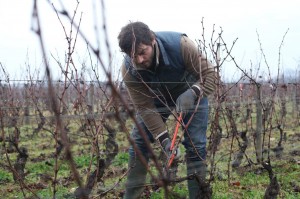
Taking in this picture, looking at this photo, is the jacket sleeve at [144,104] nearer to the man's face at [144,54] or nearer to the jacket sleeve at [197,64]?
the man's face at [144,54]

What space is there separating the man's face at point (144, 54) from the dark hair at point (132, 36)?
0.13 feet

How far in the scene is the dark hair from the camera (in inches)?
102

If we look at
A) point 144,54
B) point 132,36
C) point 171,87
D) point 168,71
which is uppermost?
point 132,36

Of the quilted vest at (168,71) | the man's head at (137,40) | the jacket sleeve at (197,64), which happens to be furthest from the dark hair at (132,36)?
the jacket sleeve at (197,64)

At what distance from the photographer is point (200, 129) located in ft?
9.91

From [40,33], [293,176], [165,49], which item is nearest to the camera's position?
[40,33]

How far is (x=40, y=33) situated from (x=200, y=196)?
230cm

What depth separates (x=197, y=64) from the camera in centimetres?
298

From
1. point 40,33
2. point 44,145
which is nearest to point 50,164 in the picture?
point 44,145

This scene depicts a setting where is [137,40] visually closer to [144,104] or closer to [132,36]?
[132,36]

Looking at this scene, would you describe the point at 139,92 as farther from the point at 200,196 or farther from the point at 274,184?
the point at 274,184

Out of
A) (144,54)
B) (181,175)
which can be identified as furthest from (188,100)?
(181,175)

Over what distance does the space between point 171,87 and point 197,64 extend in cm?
32

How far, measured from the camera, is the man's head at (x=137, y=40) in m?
2.60
